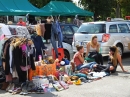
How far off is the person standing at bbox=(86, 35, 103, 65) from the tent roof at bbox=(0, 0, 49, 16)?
9.73 metres

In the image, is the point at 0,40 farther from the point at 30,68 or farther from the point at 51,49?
the point at 51,49

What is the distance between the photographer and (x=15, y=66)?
7164mm

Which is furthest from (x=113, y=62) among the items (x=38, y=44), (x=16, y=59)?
(x=16, y=59)

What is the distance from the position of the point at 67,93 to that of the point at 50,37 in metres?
3.27

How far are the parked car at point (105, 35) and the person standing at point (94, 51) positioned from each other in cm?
114

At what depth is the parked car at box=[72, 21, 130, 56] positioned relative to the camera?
11.5m

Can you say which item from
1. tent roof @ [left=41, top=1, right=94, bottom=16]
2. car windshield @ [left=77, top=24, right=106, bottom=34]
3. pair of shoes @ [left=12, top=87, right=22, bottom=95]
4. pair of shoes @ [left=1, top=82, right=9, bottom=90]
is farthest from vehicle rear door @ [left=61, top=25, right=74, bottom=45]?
tent roof @ [left=41, top=1, right=94, bottom=16]

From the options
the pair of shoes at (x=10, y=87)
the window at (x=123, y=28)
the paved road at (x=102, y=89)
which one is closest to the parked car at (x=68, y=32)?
the window at (x=123, y=28)

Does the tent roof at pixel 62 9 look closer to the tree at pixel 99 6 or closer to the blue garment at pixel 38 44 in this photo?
the tree at pixel 99 6

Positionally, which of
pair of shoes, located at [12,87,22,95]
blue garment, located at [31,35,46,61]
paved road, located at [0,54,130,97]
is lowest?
paved road, located at [0,54,130,97]

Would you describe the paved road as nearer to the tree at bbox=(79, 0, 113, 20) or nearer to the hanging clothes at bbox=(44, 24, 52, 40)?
the hanging clothes at bbox=(44, 24, 52, 40)

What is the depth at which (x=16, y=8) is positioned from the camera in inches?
784

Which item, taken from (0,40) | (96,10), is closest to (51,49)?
(0,40)

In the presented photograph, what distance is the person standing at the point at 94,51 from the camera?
33.3 feet
